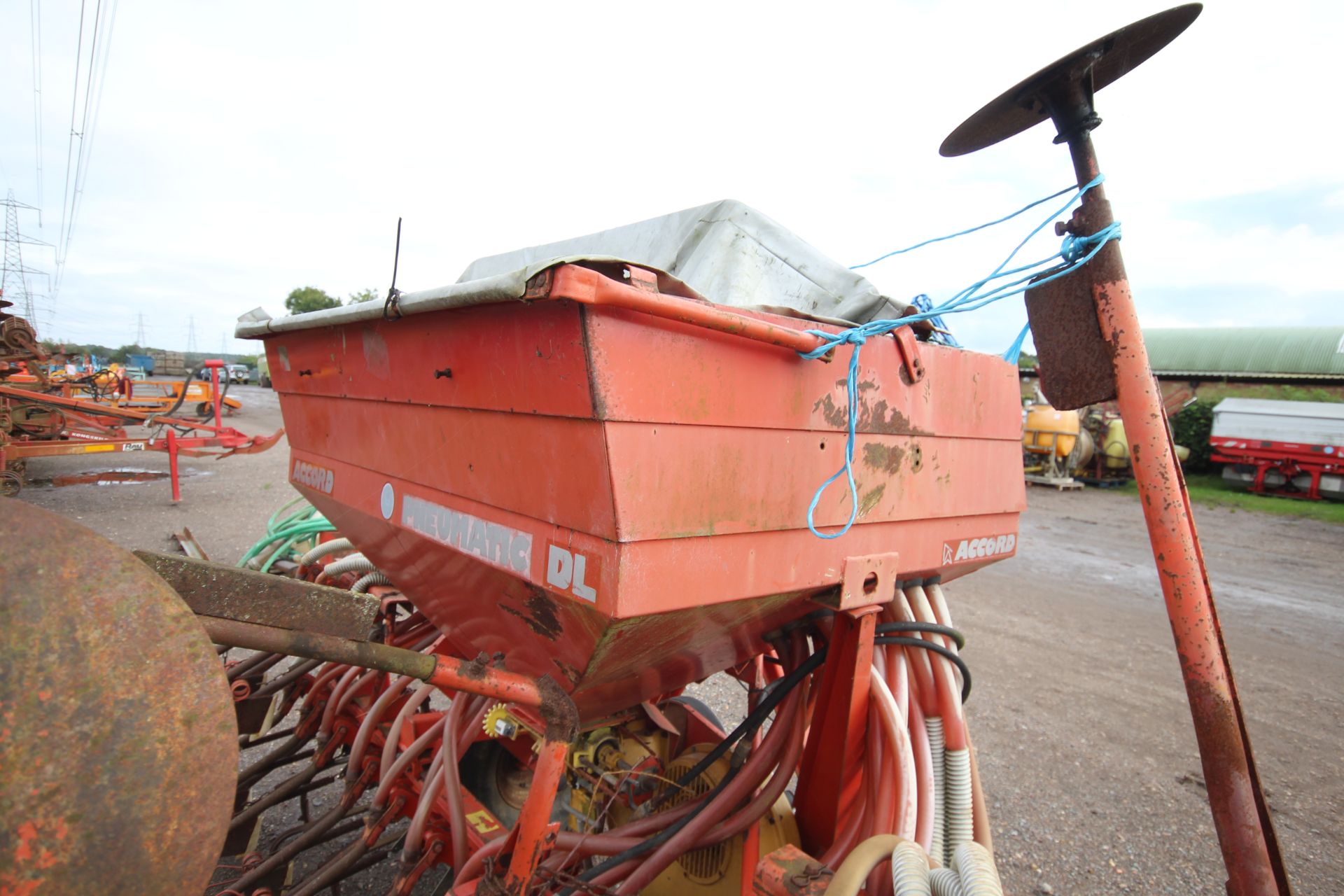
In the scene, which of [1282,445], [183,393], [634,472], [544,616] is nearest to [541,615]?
[544,616]

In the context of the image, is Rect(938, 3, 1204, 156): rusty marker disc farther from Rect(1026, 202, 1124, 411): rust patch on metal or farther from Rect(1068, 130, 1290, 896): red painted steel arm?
Rect(1026, 202, 1124, 411): rust patch on metal

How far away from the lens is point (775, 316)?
56.9 inches

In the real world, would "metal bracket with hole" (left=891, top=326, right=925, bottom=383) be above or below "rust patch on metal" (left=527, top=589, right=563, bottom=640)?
above

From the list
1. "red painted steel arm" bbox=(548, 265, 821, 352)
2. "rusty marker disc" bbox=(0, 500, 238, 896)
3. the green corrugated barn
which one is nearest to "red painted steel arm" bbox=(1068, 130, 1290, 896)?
"red painted steel arm" bbox=(548, 265, 821, 352)

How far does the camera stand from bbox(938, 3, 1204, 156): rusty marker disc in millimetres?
1442

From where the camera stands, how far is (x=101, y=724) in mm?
704

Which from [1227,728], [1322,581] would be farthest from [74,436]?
[1322,581]

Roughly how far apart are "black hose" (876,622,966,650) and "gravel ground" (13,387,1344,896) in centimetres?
156

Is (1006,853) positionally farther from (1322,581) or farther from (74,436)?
(74,436)

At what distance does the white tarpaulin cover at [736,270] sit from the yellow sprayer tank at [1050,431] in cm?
1309

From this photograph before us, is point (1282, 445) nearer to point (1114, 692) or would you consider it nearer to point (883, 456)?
point (1114, 692)

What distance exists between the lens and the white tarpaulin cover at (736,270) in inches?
68.6

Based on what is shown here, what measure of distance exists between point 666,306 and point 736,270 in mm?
826

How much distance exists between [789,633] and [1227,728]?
994 millimetres
